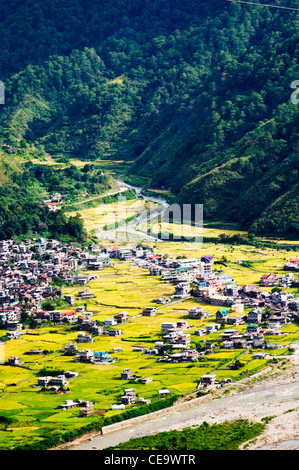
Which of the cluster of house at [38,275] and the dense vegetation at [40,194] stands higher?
the dense vegetation at [40,194]

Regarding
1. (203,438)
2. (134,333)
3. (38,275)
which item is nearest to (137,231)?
(38,275)

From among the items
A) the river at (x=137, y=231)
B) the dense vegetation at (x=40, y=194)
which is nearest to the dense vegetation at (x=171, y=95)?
the river at (x=137, y=231)

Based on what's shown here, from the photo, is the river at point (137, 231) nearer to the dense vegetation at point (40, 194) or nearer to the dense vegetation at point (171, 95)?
the dense vegetation at point (171, 95)

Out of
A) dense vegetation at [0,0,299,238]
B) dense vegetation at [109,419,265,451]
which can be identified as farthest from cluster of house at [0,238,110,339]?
dense vegetation at [109,419,265,451]

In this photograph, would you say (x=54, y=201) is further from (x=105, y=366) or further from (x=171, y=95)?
(x=171, y=95)

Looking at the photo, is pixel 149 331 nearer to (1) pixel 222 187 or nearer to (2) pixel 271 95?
(1) pixel 222 187

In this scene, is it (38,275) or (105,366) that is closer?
(105,366)
